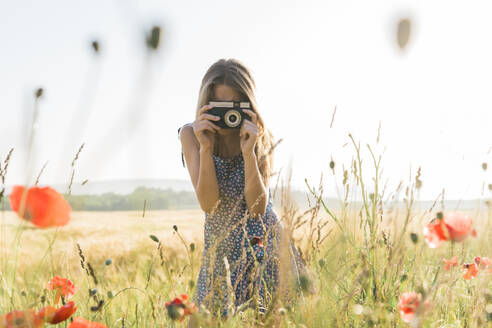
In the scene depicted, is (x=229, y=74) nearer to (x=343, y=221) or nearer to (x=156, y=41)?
(x=343, y=221)

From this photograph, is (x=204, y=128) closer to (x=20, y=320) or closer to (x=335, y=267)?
(x=335, y=267)

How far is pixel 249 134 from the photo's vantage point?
1.71 metres

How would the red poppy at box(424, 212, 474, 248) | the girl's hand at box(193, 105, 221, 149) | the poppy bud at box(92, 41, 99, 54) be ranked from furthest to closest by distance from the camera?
the girl's hand at box(193, 105, 221, 149), the red poppy at box(424, 212, 474, 248), the poppy bud at box(92, 41, 99, 54)

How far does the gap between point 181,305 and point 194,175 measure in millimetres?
1057

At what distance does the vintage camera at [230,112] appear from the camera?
175 cm

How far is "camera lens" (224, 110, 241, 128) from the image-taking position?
5.73 feet

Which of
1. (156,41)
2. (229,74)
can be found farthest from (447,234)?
(229,74)

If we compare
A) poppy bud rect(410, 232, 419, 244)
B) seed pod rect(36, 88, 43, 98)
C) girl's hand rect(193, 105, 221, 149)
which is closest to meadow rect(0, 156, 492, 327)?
poppy bud rect(410, 232, 419, 244)

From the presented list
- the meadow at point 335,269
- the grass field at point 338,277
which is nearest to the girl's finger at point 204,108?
the grass field at point 338,277

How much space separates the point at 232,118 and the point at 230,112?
2cm

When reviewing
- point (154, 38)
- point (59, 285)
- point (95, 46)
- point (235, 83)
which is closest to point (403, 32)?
point (154, 38)

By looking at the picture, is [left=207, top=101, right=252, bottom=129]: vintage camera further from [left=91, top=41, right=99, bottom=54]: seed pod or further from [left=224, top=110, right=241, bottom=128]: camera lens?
[left=91, top=41, right=99, bottom=54]: seed pod

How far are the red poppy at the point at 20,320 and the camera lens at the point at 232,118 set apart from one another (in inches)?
41.5

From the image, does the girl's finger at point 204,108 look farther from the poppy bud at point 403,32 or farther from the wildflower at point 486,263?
the poppy bud at point 403,32
